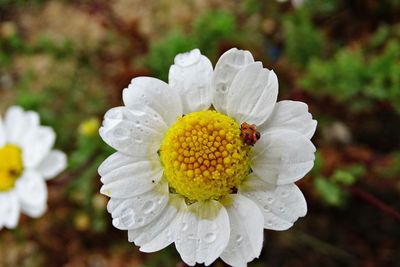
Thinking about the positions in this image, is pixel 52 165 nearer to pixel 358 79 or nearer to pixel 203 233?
pixel 203 233

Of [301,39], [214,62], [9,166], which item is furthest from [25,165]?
[301,39]

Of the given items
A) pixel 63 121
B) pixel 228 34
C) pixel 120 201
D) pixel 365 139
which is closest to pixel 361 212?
pixel 365 139

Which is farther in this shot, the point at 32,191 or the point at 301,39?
the point at 301,39

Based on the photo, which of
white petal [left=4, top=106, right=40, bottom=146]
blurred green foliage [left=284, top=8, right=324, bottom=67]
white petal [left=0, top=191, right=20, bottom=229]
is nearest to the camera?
white petal [left=0, top=191, right=20, bottom=229]

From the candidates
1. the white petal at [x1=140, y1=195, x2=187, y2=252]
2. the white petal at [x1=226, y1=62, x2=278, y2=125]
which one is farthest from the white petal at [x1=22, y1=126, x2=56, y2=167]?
the white petal at [x1=226, y1=62, x2=278, y2=125]

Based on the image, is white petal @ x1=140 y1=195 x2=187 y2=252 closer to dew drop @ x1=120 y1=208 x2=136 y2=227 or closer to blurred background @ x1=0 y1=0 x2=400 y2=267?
dew drop @ x1=120 y1=208 x2=136 y2=227

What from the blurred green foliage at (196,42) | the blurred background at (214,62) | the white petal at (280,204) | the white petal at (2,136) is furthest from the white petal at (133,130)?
the blurred green foliage at (196,42)
